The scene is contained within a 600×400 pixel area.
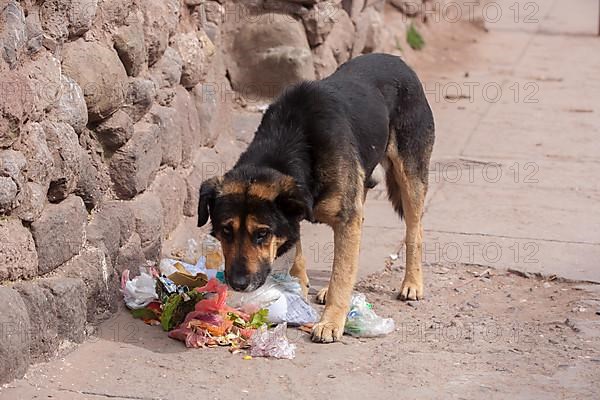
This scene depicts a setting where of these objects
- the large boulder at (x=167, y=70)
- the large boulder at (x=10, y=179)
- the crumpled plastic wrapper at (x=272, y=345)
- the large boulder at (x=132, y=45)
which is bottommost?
the crumpled plastic wrapper at (x=272, y=345)

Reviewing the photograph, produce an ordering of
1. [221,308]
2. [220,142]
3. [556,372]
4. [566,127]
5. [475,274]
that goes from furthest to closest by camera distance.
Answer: [566,127] → [220,142] → [475,274] → [221,308] → [556,372]

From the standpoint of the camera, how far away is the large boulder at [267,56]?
8609 millimetres

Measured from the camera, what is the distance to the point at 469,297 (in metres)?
6.38

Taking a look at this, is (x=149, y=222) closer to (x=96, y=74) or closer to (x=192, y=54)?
(x=96, y=74)

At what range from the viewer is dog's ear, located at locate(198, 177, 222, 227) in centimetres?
527

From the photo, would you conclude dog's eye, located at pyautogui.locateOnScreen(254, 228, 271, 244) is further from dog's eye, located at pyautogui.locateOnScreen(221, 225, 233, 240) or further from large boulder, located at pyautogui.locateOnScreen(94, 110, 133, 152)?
large boulder, located at pyautogui.locateOnScreen(94, 110, 133, 152)

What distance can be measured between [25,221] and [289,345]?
1.49 m

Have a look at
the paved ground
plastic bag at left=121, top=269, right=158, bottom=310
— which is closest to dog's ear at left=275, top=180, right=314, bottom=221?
the paved ground

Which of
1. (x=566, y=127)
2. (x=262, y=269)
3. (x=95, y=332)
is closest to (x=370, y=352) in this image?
(x=262, y=269)

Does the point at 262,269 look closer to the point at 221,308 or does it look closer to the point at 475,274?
the point at 221,308

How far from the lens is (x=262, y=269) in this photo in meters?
5.15

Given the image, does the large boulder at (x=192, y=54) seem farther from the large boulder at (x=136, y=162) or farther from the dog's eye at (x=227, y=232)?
the dog's eye at (x=227, y=232)

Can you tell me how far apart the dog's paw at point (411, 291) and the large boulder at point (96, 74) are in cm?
204

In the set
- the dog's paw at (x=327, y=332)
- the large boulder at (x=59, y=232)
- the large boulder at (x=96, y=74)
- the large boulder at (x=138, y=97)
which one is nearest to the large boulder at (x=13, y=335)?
the large boulder at (x=59, y=232)
